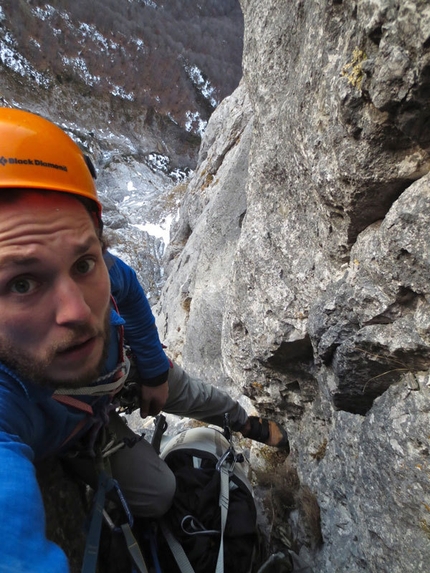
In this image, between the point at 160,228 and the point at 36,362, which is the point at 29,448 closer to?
the point at 36,362

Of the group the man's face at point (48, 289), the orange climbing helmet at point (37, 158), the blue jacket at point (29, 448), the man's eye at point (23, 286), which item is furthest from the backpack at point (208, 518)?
the orange climbing helmet at point (37, 158)

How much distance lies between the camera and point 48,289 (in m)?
1.83

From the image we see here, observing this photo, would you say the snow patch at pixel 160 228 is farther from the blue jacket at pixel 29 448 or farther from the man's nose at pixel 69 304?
the man's nose at pixel 69 304

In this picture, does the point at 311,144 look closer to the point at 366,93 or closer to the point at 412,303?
the point at 366,93

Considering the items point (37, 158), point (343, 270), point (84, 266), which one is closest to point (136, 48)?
point (343, 270)

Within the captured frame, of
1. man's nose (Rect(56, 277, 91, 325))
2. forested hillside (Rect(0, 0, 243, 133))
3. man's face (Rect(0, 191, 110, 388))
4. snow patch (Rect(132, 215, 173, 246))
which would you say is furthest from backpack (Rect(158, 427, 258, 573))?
forested hillside (Rect(0, 0, 243, 133))

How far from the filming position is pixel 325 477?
141 inches

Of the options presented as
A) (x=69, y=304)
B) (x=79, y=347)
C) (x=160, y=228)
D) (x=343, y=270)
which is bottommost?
(x=79, y=347)

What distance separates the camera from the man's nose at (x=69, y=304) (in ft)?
6.01

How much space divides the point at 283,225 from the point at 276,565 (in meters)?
3.15

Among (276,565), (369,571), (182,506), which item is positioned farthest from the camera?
(182,506)

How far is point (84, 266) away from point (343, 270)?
2120 millimetres

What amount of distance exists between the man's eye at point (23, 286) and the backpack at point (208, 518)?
252 cm

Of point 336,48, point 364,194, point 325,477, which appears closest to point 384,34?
point 336,48
